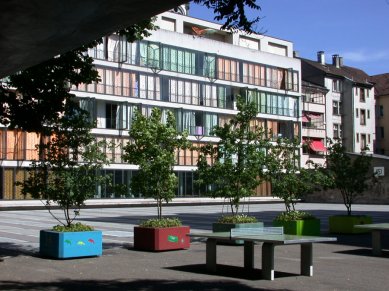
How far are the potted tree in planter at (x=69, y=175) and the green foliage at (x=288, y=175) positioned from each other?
21.7ft

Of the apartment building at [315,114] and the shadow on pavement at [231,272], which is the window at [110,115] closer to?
the apartment building at [315,114]

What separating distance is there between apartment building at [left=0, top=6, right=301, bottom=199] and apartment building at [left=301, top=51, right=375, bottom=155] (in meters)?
7.53

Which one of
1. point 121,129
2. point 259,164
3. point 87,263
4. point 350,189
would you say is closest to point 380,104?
point 121,129

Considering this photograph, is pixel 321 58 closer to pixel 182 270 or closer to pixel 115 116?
pixel 115 116

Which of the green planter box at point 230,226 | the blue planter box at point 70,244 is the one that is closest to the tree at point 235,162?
the green planter box at point 230,226

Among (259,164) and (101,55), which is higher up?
(101,55)

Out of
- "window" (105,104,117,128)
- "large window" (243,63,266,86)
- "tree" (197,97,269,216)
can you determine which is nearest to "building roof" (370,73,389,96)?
"large window" (243,63,266,86)

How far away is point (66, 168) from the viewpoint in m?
15.1

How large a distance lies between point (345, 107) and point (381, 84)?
10.9 meters

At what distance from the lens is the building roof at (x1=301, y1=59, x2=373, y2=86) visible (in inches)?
3344

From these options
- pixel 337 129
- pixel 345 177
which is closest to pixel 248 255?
pixel 345 177

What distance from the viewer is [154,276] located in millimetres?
11453

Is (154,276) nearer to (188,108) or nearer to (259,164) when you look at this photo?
(259,164)

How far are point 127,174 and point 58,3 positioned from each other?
51.3 meters
